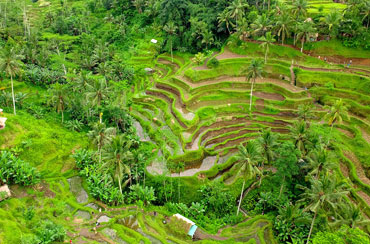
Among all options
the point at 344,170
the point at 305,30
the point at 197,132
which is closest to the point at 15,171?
the point at 197,132

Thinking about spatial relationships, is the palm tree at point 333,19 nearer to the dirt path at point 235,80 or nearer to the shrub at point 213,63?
the dirt path at point 235,80

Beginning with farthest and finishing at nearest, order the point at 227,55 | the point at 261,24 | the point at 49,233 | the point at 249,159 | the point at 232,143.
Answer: the point at 227,55 < the point at 261,24 < the point at 232,143 < the point at 249,159 < the point at 49,233

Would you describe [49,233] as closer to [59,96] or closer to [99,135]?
[99,135]

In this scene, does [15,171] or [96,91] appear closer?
[15,171]

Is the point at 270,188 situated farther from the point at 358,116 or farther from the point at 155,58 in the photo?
the point at 155,58

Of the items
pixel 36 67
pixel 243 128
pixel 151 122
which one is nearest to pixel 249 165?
pixel 243 128

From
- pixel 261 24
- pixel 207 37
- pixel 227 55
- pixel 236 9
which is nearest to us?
pixel 261 24

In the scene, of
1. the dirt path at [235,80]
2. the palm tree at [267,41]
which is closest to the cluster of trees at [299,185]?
the dirt path at [235,80]
